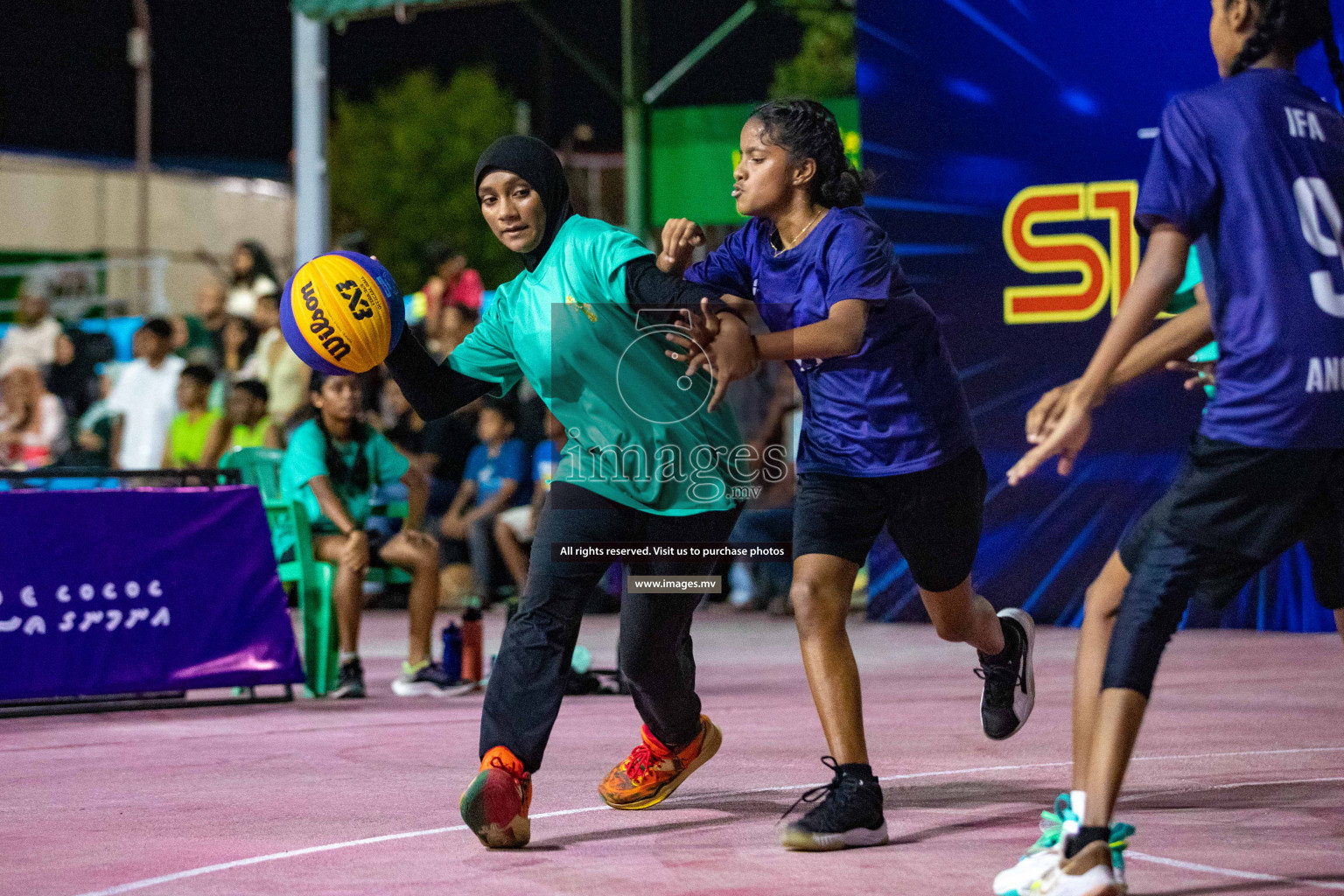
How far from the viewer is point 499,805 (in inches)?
194

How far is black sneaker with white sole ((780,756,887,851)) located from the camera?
489cm

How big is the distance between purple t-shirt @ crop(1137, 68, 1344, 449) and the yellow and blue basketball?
8.02ft

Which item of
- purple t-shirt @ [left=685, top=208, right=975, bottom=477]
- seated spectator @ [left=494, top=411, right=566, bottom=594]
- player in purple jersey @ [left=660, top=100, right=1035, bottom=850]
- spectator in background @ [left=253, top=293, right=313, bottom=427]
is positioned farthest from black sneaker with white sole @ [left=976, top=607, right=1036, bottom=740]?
spectator in background @ [left=253, top=293, right=313, bottom=427]

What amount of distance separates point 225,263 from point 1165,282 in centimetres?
5117

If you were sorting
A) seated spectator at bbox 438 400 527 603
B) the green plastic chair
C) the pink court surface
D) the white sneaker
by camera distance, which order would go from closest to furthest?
the white sneaker → the pink court surface → the green plastic chair → seated spectator at bbox 438 400 527 603

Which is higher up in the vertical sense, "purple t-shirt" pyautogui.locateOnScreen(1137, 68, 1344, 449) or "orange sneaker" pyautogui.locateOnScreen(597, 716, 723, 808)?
"purple t-shirt" pyautogui.locateOnScreen(1137, 68, 1344, 449)

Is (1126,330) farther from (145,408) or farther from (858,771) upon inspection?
(145,408)

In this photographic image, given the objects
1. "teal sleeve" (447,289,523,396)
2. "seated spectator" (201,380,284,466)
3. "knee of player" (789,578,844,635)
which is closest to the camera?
"knee of player" (789,578,844,635)

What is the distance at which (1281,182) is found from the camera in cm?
407

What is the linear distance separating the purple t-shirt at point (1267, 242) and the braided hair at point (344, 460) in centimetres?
601

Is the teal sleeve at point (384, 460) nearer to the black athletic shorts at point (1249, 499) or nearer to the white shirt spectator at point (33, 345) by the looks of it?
the black athletic shorts at point (1249, 499)

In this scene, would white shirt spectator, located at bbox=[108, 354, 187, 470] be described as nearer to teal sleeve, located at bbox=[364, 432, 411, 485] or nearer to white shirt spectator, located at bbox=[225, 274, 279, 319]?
white shirt spectator, located at bbox=[225, 274, 279, 319]

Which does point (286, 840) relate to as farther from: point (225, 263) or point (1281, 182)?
point (225, 263)

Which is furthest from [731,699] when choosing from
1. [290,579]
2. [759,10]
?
[759,10]
